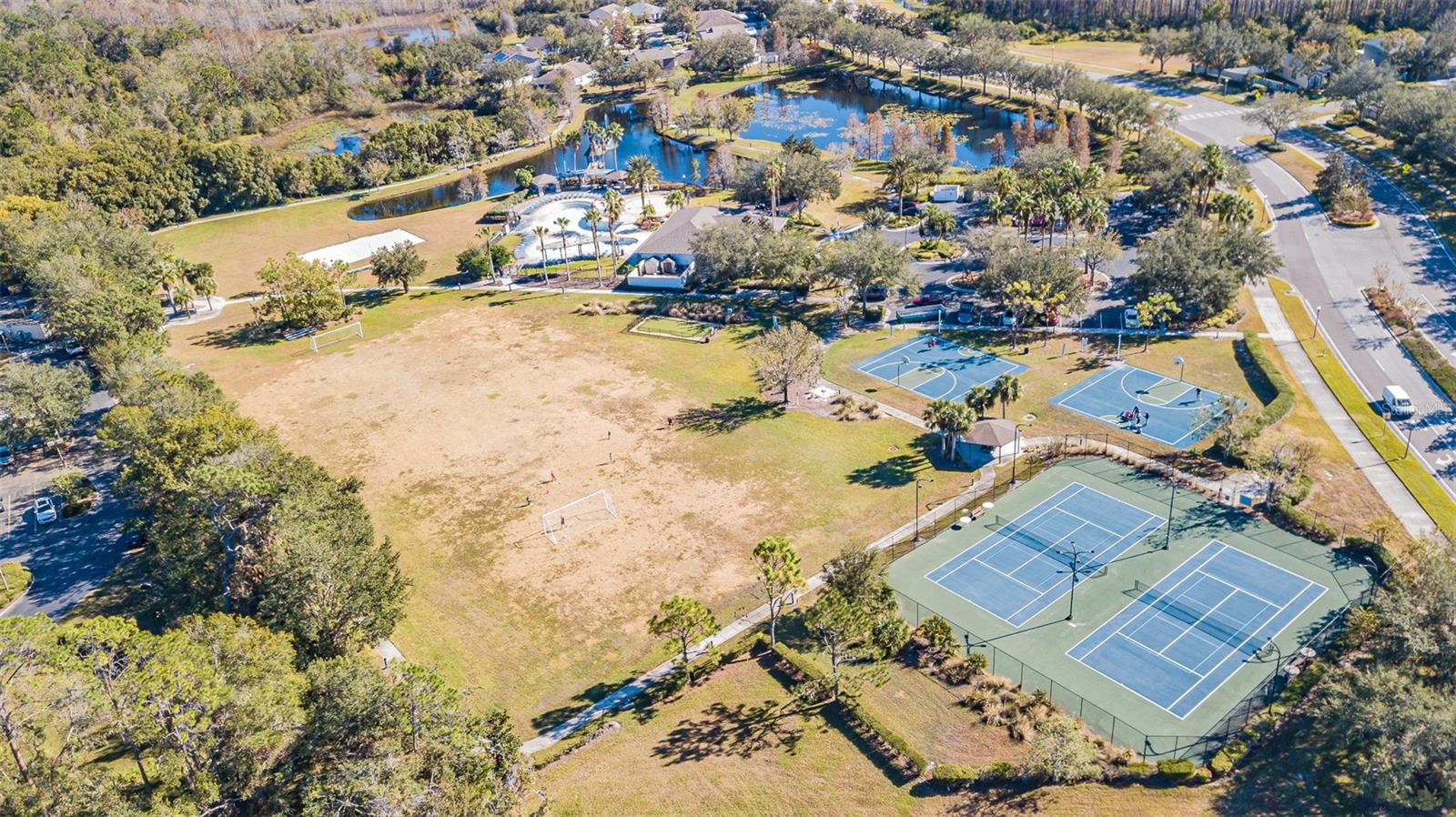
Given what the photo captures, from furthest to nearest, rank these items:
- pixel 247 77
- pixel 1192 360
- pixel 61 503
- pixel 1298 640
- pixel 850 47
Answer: pixel 850 47, pixel 247 77, pixel 1192 360, pixel 61 503, pixel 1298 640

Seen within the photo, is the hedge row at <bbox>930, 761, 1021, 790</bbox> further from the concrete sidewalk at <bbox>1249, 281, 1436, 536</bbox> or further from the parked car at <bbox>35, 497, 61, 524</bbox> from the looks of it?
the parked car at <bbox>35, 497, 61, 524</bbox>

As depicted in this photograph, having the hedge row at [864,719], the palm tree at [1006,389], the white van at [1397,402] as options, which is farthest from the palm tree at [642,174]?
the white van at [1397,402]

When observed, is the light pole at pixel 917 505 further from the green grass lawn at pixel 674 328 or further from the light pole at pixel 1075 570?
the green grass lawn at pixel 674 328

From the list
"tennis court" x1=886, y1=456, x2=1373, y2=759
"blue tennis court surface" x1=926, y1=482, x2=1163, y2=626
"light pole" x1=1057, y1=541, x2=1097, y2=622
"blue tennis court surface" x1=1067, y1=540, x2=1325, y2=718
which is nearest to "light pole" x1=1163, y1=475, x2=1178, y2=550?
"tennis court" x1=886, y1=456, x2=1373, y2=759

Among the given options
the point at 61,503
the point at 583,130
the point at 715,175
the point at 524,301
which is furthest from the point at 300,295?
the point at 583,130

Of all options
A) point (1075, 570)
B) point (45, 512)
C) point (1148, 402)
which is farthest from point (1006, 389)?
point (45, 512)

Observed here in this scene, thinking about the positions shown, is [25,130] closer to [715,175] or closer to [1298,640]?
[715,175]

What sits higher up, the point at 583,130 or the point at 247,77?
the point at 247,77
